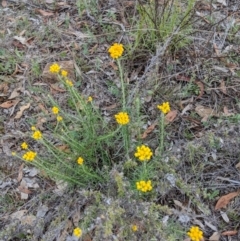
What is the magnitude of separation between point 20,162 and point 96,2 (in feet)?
4.79

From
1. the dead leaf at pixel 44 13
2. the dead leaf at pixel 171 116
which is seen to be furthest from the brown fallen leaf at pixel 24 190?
the dead leaf at pixel 44 13

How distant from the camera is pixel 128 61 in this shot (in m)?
2.78

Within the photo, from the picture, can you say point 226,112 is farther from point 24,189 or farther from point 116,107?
point 24,189

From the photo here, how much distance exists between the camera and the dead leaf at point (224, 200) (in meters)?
2.16

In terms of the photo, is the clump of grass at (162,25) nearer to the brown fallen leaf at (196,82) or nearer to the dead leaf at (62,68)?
the brown fallen leaf at (196,82)

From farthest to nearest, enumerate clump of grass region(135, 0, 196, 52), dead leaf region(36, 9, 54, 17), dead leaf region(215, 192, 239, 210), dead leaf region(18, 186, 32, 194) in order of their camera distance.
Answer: dead leaf region(36, 9, 54, 17)
clump of grass region(135, 0, 196, 52)
dead leaf region(18, 186, 32, 194)
dead leaf region(215, 192, 239, 210)

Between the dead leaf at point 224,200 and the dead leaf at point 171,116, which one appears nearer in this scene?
the dead leaf at point 224,200

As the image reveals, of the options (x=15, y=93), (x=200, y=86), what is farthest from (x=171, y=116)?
(x=15, y=93)

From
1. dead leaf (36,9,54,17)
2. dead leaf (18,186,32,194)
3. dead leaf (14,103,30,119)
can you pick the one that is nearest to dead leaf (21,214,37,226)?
Answer: dead leaf (18,186,32,194)

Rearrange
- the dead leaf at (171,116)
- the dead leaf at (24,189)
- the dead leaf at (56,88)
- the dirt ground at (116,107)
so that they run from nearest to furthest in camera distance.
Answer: the dirt ground at (116,107), the dead leaf at (24,189), the dead leaf at (171,116), the dead leaf at (56,88)

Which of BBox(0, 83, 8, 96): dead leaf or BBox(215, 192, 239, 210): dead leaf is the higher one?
BBox(0, 83, 8, 96): dead leaf

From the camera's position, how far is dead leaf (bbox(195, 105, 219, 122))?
2510 millimetres

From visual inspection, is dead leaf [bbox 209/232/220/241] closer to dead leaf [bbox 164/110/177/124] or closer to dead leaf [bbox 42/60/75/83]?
dead leaf [bbox 164/110/177/124]

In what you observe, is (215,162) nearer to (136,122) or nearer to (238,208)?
(238,208)
